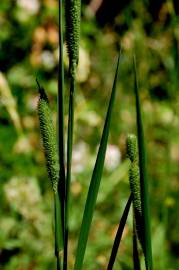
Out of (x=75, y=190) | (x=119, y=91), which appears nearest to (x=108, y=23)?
(x=119, y=91)

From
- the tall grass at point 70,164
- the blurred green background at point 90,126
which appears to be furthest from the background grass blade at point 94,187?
the blurred green background at point 90,126

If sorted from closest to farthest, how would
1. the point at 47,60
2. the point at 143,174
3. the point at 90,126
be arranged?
the point at 143,174, the point at 90,126, the point at 47,60

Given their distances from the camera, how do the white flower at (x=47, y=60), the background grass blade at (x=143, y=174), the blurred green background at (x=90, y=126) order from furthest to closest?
the white flower at (x=47, y=60), the blurred green background at (x=90, y=126), the background grass blade at (x=143, y=174)

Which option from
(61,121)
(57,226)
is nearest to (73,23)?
(61,121)

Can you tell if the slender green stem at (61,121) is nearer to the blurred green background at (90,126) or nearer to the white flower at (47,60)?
the blurred green background at (90,126)

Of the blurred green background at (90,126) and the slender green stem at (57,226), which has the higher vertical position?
the blurred green background at (90,126)

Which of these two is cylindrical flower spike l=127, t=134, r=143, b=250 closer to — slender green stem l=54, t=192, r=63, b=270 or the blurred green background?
slender green stem l=54, t=192, r=63, b=270

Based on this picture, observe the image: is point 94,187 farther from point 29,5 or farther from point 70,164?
point 29,5
